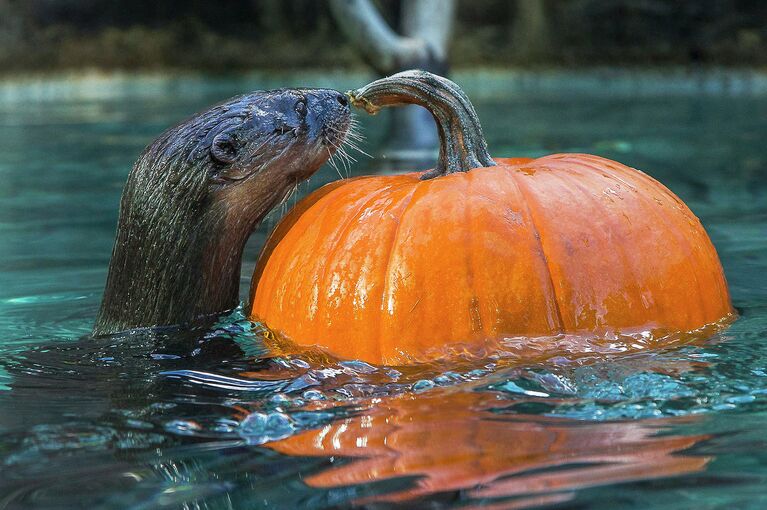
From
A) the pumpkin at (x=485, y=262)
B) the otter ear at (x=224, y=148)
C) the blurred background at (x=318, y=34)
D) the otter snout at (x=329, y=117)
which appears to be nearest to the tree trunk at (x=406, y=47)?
the otter snout at (x=329, y=117)

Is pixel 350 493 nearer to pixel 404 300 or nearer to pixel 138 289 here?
pixel 404 300

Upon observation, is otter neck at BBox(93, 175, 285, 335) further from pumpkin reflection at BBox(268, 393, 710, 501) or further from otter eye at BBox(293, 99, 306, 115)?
pumpkin reflection at BBox(268, 393, 710, 501)

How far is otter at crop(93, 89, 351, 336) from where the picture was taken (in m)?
3.21

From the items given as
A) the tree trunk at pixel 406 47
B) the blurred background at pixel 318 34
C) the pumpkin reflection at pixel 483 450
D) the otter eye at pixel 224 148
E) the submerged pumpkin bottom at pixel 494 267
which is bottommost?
the pumpkin reflection at pixel 483 450

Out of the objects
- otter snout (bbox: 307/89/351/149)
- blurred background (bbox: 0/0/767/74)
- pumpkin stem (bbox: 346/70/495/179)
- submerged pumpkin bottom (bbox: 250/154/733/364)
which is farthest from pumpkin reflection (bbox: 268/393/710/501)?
blurred background (bbox: 0/0/767/74)

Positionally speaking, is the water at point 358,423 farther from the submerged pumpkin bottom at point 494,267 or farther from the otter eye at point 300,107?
the otter eye at point 300,107

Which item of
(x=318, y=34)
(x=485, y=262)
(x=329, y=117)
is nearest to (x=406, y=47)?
(x=329, y=117)

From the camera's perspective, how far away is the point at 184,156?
126 inches

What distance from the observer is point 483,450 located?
2164 millimetres

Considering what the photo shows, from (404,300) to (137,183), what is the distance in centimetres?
97

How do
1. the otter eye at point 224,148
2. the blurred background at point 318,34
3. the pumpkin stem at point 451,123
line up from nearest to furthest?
1. the pumpkin stem at point 451,123
2. the otter eye at point 224,148
3. the blurred background at point 318,34

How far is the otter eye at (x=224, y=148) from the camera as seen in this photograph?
319cm

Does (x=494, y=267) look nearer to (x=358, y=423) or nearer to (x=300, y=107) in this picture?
(x=358, y=423)

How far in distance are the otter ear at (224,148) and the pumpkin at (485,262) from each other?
12.9 inches
